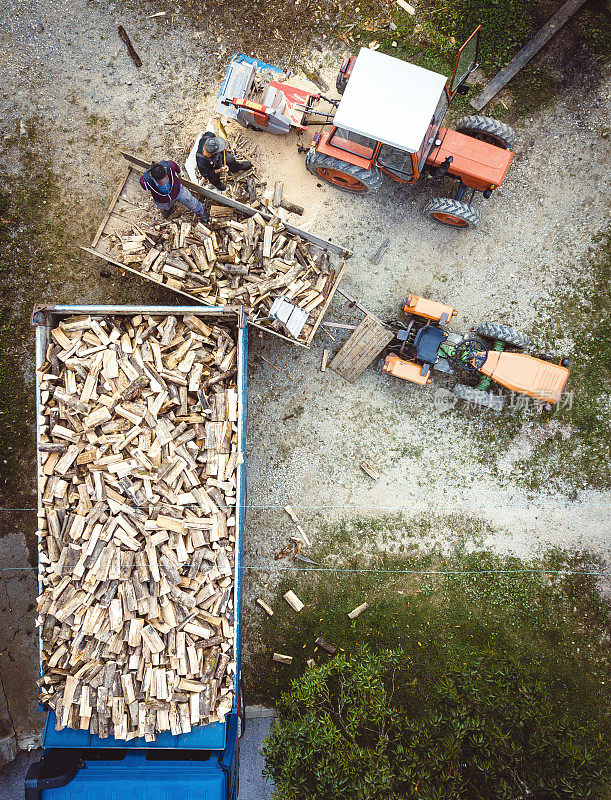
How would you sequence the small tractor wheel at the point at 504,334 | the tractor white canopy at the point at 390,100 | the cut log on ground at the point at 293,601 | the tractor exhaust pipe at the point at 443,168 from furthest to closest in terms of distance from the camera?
the cut log on ground at the point at 293,601
the small tractor wheel at the point at 504,334
the tractor exhaust pipe at the point at 443,168
the tractor white canopy at the point at 390,100

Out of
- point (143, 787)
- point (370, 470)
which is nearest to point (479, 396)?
point (370, 470)

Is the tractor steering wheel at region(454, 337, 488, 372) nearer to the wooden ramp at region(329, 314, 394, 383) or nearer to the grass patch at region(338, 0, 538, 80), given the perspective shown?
the wooden ramp at region(329, 314, 394, 383)

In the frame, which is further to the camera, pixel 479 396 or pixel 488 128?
pixel 479 396

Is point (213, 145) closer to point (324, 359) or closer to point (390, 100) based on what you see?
point (390, 100)

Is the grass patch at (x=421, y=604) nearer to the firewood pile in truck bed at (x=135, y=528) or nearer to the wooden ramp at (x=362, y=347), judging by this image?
the firewood pile in truck bed at (x=135, y=528)

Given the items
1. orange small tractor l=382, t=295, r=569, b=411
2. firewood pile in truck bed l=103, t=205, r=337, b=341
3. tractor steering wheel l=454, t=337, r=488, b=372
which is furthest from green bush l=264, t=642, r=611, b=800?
firewood pile in truck bed l=103, t=205, r=337, b=341

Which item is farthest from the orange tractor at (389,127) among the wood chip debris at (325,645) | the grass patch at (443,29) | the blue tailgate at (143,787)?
the blue tailgate at (143,787)
